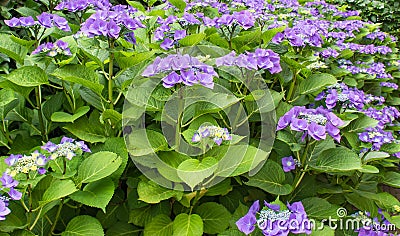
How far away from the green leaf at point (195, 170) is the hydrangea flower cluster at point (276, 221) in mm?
A: 206

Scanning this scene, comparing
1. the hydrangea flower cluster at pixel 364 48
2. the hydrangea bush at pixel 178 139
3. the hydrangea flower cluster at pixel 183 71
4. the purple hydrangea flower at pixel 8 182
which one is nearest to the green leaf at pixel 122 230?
the hydrangea bush at pixel 178 139

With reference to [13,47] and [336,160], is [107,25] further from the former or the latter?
[336,160]

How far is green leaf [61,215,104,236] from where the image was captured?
146cm

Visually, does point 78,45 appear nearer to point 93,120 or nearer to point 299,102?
point 93,120

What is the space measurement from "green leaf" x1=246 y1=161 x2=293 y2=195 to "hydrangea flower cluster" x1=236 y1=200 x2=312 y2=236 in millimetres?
341

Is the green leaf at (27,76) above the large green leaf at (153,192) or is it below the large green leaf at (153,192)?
above

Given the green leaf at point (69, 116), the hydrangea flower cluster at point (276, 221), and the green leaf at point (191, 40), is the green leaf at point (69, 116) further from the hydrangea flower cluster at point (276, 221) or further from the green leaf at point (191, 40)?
the hydrangea flower cluster at point (276, 221)

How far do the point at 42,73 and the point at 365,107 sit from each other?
178 centimetres

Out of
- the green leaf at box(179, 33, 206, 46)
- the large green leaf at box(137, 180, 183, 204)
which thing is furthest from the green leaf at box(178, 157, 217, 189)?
the green leaf at box(179, 33, 206, 46)

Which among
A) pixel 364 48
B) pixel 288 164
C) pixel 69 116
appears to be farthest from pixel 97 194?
pixel 364 48

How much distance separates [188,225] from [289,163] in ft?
1.75

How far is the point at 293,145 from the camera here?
5.49 ft

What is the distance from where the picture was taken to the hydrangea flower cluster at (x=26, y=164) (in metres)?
1.27

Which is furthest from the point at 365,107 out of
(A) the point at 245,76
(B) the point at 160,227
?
(B) the point at 160,227
